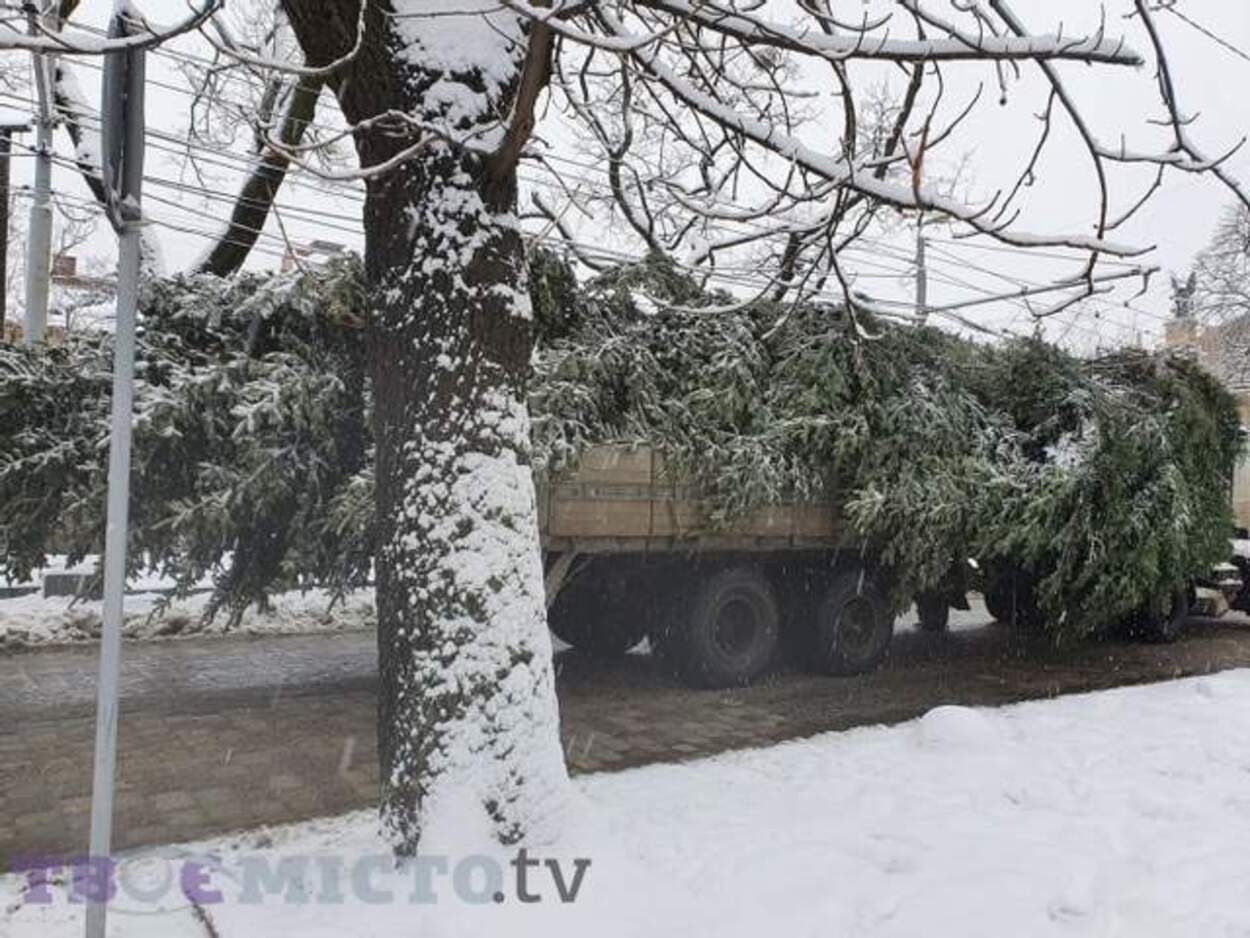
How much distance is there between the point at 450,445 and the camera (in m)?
3.88

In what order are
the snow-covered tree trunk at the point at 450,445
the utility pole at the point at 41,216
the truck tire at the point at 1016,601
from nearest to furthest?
the snow-covered tree trunk at the point at 450,445 < the truck tire at the point at 1016,601 < the utility pole at the point at 41,216

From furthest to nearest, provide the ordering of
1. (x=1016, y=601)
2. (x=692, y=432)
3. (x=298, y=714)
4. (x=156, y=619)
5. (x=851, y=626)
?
1. (x=1016, y=601)
2. (x=156, y=619)
3. (x=851, y=626)
4. (x=692, y=432)
5. (x=298, y=714)

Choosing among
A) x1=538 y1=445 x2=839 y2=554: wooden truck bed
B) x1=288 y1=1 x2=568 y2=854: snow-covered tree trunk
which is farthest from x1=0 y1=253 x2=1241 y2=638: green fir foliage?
x1=288 y1=1 x2=568 y2=854: snow-covered tree trunk

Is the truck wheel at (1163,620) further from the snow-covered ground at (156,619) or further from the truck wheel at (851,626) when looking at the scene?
the truck wheel at (851,626)

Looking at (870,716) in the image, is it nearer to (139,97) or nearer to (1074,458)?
(1074,458)

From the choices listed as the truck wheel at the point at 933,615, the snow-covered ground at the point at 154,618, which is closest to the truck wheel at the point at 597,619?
the snow-covered ground at the point at 154,618

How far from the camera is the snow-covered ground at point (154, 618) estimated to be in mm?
8883

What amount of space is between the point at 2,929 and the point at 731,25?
4062 millimetres

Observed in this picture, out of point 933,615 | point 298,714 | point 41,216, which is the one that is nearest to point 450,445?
point 298,714

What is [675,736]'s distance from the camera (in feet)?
20.9

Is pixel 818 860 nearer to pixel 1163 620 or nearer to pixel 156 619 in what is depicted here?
pixel 156 619

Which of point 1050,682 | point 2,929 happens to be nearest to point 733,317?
point 1050,682

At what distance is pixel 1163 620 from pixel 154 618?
987 cm

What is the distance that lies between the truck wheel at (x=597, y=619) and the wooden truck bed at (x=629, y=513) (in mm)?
1438
